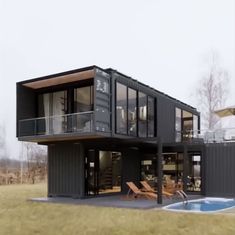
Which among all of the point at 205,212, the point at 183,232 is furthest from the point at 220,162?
the point at 183,232

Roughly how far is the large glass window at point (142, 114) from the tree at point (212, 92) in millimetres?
15934

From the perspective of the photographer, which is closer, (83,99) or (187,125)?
(83,99)

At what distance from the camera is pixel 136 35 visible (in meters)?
38.8

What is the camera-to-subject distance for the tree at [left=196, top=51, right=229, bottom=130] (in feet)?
109

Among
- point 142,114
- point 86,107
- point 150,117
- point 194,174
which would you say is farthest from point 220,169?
point 86,107

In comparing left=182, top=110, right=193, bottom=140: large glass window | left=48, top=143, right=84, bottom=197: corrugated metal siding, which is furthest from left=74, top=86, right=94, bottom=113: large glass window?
left=182, top=110, right=193, bottom=140: large glass window

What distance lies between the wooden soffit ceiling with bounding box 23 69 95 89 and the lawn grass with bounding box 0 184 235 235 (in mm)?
5203

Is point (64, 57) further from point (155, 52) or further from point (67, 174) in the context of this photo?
point (67, 174)

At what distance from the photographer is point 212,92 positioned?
3356 centimetres

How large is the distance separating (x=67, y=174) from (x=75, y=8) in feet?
37.3

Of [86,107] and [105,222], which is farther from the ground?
[86,107]

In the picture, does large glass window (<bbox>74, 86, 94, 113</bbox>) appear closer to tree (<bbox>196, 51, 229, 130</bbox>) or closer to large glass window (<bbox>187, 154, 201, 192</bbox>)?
large glass window (<bbox>187, 154, 201, 192</bbox>)

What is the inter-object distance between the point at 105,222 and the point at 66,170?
22.5 ft

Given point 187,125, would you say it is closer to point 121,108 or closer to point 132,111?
point 132,111
